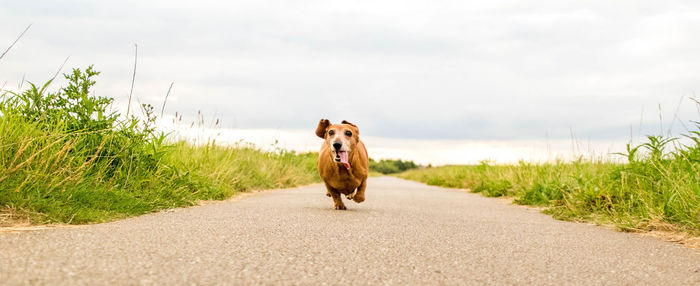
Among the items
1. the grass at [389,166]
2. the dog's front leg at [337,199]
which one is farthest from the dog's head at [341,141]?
the grass at [389,166]

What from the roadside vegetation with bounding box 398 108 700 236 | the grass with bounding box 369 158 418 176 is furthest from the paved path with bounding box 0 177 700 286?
the grass with bounding box 369 158 418 176

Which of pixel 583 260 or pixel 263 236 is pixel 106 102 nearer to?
pixel 263 236

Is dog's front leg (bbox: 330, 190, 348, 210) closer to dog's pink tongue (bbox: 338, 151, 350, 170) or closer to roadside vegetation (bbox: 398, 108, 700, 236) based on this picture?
dog's pink tongue (bbox: 338, 151, 350, 170)

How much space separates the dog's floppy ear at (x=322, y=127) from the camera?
5504mm

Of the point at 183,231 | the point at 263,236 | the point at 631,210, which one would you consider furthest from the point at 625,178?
the point at 183,231

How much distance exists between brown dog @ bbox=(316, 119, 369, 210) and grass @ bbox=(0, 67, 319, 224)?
1.57 meters

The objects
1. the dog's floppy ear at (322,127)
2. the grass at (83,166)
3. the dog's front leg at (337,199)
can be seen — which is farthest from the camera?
the dog's front leg at (337,199)

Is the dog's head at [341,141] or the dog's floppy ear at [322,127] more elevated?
the dog's floppy ear at [322,127]

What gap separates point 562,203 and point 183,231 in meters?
4.83

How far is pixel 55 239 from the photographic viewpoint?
9.91ft

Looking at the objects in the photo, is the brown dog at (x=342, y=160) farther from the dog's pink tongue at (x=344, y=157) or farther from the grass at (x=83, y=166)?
the grass at (x=83, y=166)

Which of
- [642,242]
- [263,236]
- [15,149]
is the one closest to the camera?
[263,236]

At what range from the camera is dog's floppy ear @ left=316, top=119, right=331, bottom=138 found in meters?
5.50

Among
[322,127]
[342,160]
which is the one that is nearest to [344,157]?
[342,160]
